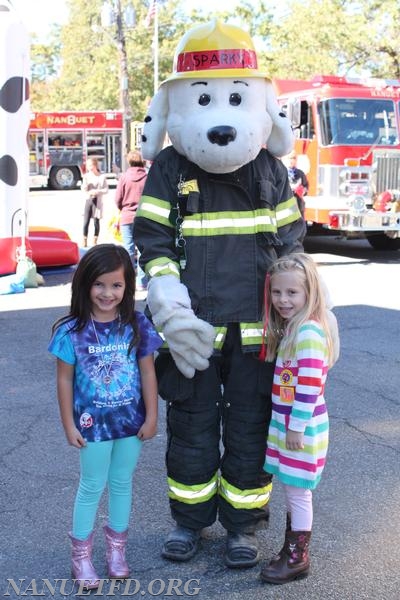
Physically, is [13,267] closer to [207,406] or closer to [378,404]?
[378,404]

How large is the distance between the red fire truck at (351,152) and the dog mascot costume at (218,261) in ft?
30.4

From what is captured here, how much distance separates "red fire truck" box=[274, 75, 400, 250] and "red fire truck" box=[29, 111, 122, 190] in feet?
69.6

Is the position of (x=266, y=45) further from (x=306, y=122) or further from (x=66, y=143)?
(x=306, y=122)

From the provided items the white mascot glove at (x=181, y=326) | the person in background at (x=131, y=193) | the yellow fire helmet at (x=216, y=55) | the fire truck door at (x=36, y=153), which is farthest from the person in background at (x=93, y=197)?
the fire truck door at (x=36, y=153)

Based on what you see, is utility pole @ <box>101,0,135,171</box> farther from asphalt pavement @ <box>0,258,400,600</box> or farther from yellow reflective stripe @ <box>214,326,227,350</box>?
yellow reflective stripe @ <box>214,326,227,350</box>

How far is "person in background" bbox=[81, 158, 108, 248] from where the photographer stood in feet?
46.3

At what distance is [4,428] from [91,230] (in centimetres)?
1158

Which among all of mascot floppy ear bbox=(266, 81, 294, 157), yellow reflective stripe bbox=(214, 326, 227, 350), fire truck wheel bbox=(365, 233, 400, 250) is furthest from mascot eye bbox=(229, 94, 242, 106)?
fire truck wheel bbox=(365, 233, 400, 250)

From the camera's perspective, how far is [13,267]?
10133 mm

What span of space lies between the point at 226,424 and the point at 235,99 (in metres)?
1.31

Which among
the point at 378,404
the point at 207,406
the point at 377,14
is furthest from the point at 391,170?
the point at 377,14

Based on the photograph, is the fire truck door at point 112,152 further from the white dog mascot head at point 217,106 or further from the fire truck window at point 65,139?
the white dog mascot head at point 217,106

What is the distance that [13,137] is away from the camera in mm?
9836

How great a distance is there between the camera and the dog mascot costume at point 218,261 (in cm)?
335
